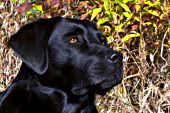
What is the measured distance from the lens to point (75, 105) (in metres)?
4.61

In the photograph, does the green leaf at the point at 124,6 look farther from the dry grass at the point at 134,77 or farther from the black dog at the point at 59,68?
the black dog at the point at 59,68

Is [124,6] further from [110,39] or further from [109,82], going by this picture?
[109,82]

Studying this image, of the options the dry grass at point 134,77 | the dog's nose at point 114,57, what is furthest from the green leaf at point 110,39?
the dog's nose at point 114,57

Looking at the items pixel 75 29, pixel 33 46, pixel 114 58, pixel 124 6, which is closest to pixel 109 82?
pixel 114 58

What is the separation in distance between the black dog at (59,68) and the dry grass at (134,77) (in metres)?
1.42

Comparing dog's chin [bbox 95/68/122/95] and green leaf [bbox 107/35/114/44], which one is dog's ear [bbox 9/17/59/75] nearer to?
dog's chin [bbox 95/68/122/95]

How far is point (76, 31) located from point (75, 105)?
23.5 inches

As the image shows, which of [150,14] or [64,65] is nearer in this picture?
[64,65]

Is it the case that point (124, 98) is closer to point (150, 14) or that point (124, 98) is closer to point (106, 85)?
point (150, 14)

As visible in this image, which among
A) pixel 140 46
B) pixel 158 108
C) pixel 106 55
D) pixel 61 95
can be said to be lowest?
pixel 158 108

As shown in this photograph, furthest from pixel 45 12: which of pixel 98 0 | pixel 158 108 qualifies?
pixel 158 108

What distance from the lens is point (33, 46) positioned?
4.40 metres

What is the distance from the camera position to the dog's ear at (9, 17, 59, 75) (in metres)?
4.37

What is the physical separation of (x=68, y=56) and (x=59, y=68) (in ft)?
0.40
